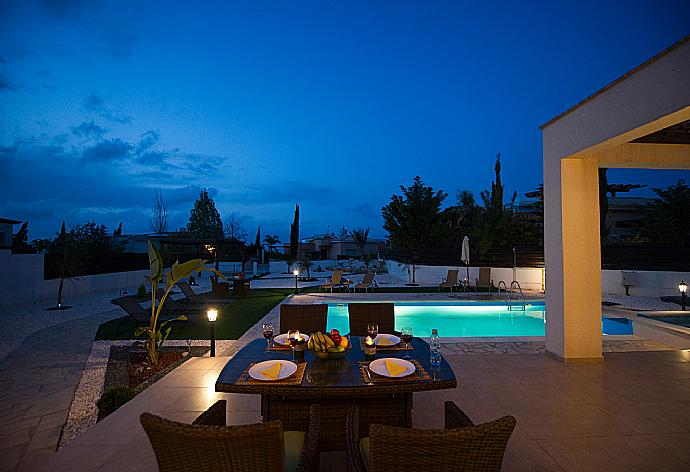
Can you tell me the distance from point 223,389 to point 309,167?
5000cm

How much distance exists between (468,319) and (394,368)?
785 centimetres

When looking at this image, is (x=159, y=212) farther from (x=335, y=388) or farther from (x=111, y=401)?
(x=335, y=388)

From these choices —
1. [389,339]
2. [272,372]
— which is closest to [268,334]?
[272,372]

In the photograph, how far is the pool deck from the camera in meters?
2.71

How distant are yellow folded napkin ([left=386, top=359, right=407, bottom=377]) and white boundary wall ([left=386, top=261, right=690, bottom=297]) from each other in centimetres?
1280

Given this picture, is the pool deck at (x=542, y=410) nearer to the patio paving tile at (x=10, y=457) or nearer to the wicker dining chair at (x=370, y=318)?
the patio paving tile at (x=10, y=457)

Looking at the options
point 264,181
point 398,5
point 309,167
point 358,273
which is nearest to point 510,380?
point 398,5

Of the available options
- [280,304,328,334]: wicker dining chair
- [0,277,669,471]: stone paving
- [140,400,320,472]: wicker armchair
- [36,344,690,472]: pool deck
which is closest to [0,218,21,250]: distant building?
[0,277,669,471]: stone paving

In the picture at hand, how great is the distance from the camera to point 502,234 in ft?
60.2

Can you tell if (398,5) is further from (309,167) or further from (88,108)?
(309,167)

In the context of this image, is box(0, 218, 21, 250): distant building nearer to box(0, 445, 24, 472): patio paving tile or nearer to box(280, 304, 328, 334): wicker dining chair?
box(0, 445, 24, 472): patio paving tile

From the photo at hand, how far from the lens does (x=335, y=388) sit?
2354mm

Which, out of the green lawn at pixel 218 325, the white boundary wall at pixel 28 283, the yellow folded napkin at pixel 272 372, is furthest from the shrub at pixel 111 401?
the white boundary wall at pixel 28 283

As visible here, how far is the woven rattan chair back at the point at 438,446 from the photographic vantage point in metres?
1.37
